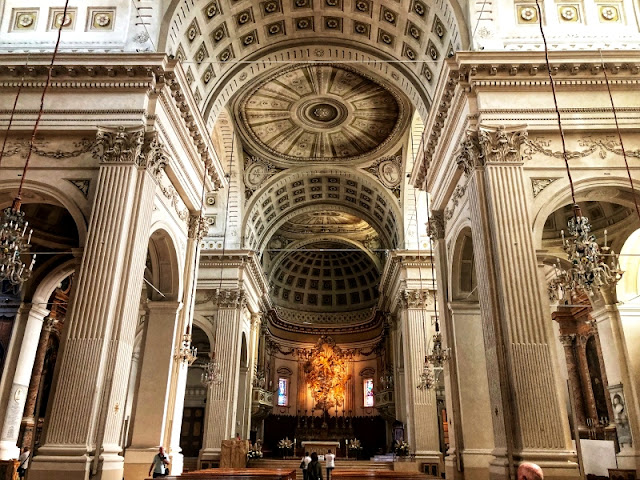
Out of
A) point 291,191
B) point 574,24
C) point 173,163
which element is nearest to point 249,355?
point 291,191

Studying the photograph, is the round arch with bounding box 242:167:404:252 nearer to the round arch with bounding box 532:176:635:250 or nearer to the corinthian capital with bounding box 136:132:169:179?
the corinthian capital with bounding box 136:132:169:179

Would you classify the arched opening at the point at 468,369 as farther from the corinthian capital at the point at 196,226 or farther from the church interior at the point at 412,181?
the corinthian capital at the point at 196,226

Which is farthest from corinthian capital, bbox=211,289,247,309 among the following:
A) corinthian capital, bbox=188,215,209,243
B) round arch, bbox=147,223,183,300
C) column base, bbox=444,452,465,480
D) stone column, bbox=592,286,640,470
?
stone column, bbox=592,286,640,470

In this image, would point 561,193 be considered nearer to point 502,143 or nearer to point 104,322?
point 502,143

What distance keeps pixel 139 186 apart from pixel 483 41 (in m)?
7.60

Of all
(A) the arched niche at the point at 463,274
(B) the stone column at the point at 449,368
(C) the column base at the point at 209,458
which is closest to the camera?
(B) the stone column at the point at 449,368

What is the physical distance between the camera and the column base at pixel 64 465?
7578mm

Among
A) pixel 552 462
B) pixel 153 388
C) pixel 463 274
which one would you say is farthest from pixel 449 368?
pixel 153 388

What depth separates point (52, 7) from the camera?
1127cm

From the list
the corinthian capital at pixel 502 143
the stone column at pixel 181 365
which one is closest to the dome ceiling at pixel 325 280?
the stone column at pixel 181 365

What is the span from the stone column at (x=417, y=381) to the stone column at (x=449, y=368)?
240 inches

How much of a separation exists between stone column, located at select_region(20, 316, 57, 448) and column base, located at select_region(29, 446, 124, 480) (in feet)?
27.6

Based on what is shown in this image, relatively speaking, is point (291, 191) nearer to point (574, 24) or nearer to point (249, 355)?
point (249, 355)

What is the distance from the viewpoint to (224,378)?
60.7ft
